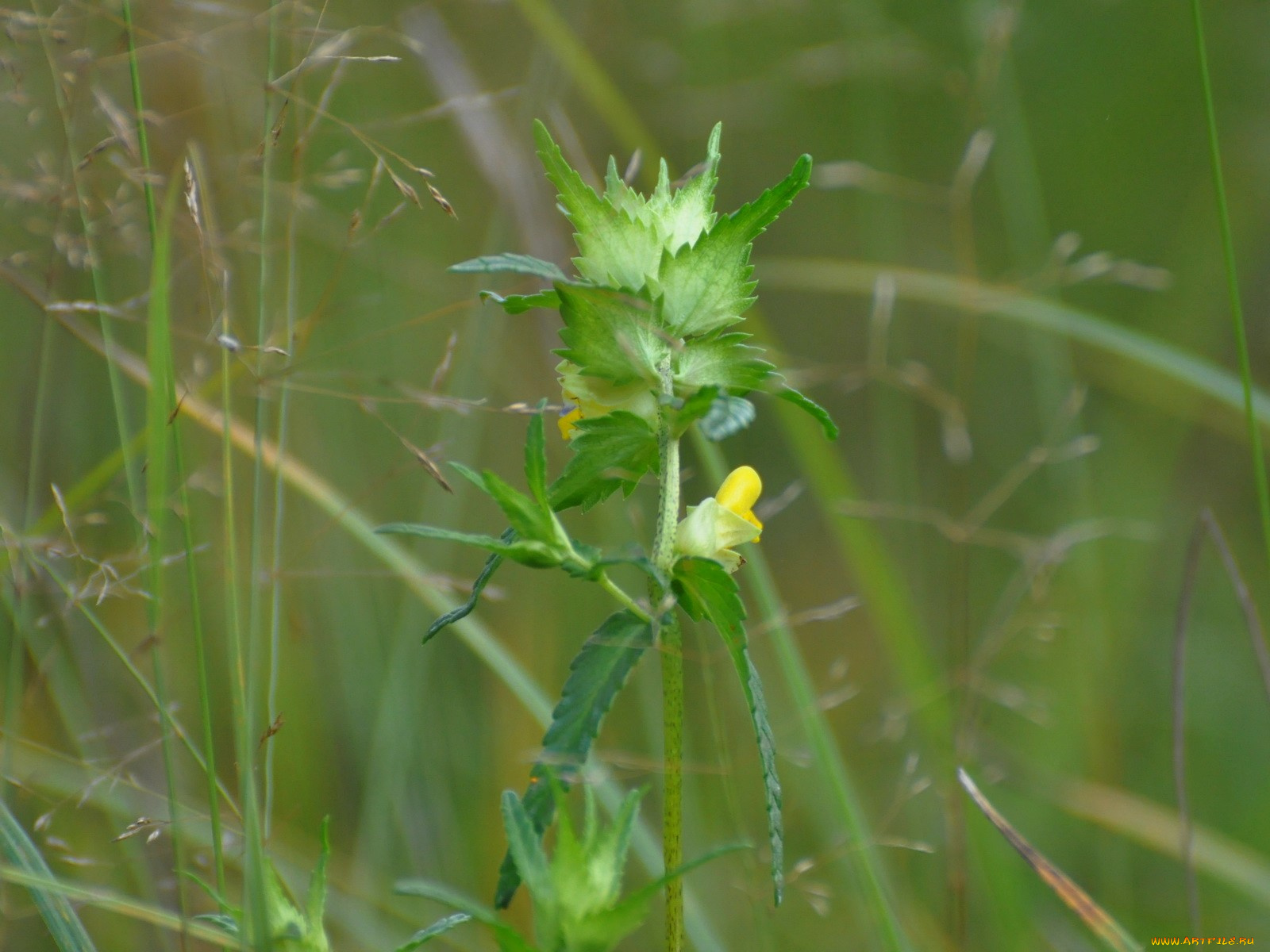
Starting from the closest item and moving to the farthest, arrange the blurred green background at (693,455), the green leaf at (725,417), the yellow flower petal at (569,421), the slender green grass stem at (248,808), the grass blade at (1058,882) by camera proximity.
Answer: the green leaf at (725,417) < the slender green grass stem at (248,808) < the yellow flower petal at (569,421) < the grass blade at (1058,882) < the blurred green background at (693,455)

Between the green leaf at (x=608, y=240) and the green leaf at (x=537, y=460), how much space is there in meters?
0.14

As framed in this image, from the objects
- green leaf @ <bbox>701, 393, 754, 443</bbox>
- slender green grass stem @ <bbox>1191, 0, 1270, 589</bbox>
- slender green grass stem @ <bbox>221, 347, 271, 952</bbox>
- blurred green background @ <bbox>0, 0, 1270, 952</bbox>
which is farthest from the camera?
blurred green background @ <bbox>0, 0, 1270, 952</bbox>

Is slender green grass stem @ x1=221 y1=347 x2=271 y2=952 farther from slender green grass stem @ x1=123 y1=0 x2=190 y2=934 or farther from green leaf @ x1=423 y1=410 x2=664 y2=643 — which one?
green leaf @ x1=423 y1=410 x2=664 y2=643

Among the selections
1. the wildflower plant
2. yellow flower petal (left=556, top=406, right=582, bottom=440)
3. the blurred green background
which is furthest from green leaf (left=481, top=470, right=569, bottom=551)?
the blurred green background

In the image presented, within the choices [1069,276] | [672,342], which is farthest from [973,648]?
[672,342]

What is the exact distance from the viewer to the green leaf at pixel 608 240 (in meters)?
0.75

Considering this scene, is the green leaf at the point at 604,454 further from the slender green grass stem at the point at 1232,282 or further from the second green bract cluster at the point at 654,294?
the slender green grass stem at the point at 1232,282

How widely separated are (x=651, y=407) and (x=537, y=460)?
0.40ft

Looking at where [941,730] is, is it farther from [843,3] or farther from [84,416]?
[843,3]

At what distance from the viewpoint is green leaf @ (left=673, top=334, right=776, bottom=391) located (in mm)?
757

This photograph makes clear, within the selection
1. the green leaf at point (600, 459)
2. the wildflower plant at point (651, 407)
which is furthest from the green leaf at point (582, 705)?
the green leaf at point (600, 459)

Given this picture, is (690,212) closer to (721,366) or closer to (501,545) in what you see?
(721,366)

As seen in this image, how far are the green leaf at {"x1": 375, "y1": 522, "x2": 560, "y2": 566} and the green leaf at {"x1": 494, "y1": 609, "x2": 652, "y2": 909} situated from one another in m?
0.06

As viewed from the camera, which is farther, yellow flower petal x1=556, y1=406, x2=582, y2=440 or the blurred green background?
the blurred green background
